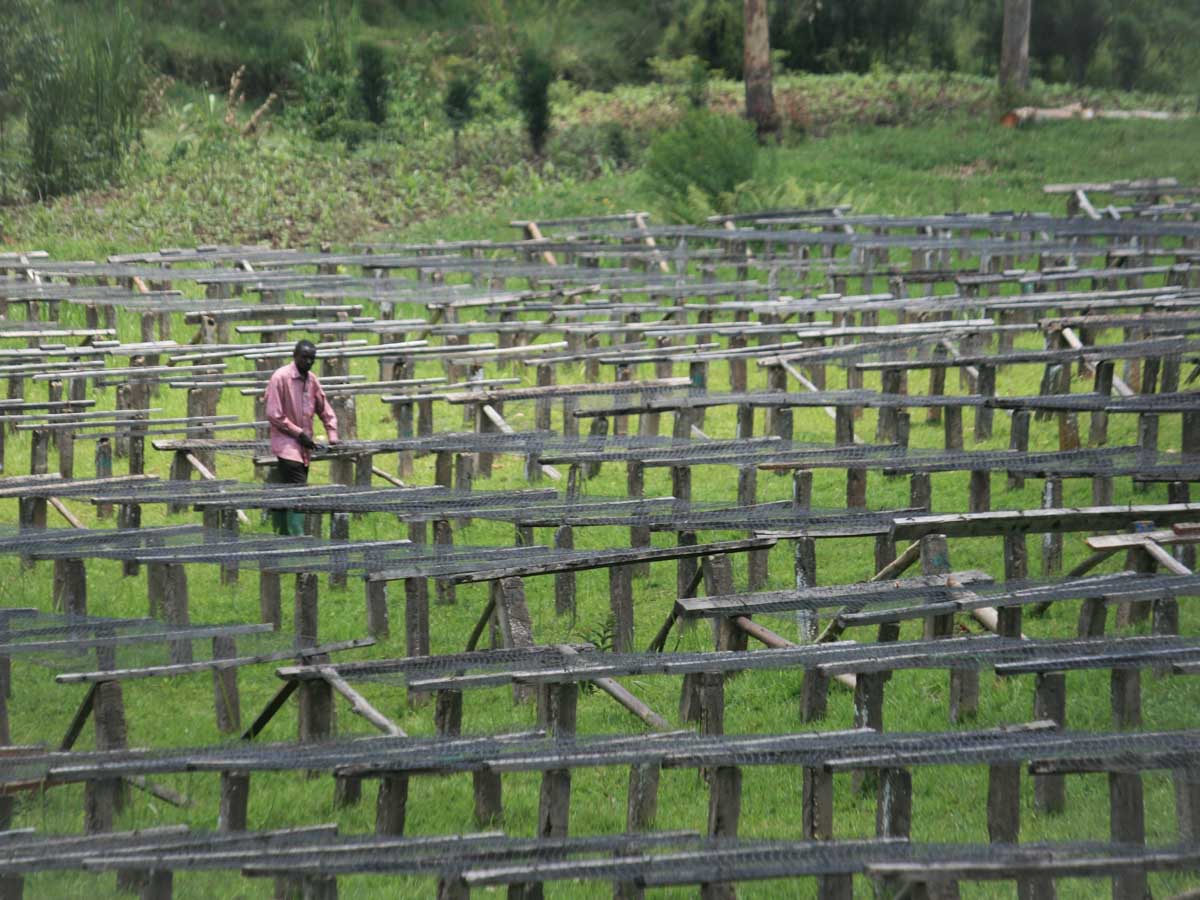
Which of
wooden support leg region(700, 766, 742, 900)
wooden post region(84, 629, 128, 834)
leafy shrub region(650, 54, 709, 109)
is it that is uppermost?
leafy shrub region(650, 54, 709, 109)

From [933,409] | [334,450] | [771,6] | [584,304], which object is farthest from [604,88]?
[334,450]

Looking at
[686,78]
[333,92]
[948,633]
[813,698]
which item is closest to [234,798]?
[813,698]

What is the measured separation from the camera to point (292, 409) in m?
13.9

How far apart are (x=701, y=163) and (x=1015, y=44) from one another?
993 cm

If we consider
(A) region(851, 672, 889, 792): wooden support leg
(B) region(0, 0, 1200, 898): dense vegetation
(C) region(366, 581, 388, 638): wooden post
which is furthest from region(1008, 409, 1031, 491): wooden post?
(A) region(851, 672, 889, 792): wooden support leg

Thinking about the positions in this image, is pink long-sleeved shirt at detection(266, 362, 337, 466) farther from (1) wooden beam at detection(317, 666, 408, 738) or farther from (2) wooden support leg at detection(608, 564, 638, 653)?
(1) wooden beam at detection(317, 666, 408, 738)

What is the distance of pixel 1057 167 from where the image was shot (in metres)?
31.9

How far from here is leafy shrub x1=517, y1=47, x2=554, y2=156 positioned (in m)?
33.4

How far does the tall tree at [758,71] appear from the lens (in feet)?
110

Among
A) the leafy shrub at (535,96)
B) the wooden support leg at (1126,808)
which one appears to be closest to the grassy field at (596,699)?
the wooden support leg at (1126,808)

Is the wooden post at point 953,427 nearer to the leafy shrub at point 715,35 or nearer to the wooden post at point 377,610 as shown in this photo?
the wooden post at point 377,610

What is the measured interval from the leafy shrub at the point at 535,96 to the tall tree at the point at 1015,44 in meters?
8.57

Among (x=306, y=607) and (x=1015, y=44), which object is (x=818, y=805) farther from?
(x=1015, y=44)

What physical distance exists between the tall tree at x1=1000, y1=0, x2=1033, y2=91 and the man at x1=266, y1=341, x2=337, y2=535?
24041 mm
